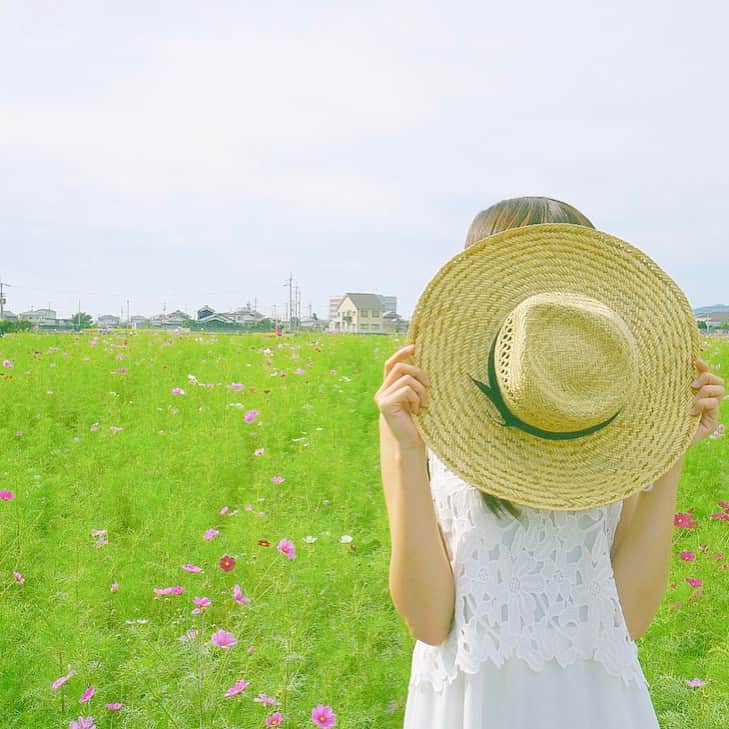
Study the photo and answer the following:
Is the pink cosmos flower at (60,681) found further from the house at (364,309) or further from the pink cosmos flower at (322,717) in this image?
the house at (364,309)

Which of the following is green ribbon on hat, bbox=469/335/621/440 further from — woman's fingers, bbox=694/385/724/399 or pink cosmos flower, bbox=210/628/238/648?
pink cosmos flower, bbox=210/628/238/648

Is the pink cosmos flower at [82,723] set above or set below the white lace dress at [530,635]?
below

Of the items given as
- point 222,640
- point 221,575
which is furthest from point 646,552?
point 221,575

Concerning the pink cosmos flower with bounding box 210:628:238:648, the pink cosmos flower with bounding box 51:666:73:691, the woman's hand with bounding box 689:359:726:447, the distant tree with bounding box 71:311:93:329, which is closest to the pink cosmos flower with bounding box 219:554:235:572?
the pink cosmos flower with bounding box 210:628:238:648

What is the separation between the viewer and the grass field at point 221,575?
7.73ft

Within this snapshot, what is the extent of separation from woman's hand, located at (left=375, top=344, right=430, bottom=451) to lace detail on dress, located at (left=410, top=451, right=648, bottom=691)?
0.42 ft

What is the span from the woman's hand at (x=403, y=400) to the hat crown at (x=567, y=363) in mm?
114

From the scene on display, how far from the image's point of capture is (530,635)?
3.41ft

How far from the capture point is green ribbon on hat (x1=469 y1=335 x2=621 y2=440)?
41.2 inches

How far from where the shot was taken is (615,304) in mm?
1119

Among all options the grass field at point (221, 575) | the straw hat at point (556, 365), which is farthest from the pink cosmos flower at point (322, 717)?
the straw hat at point (556, 365)

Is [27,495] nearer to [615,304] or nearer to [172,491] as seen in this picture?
[172,491]

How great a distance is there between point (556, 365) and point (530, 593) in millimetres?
323

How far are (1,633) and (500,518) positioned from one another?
87.2 inches
